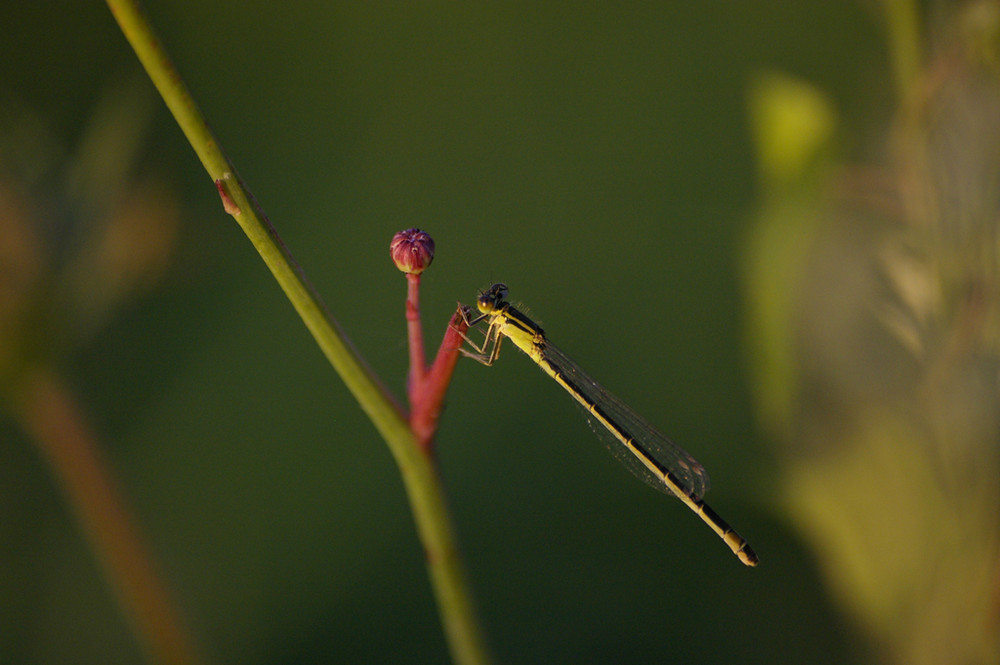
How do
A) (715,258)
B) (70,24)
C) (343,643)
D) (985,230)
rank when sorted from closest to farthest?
1. (985,230)
2. (343,643)
3. (715,258)
4. (70,24)

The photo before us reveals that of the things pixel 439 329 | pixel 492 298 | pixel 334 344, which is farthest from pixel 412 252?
pixel 439 329

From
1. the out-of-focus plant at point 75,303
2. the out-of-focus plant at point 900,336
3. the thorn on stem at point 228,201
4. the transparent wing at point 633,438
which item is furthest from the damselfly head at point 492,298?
the thorn on stem at point 228,201

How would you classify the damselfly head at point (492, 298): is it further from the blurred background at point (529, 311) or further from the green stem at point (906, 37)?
the green stem at point (906, 37)

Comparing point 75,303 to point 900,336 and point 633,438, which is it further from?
point 900,336

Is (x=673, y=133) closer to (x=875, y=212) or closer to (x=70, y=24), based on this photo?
(x=875, y=212)

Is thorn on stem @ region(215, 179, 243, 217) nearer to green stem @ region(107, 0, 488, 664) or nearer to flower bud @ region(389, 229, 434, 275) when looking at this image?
green stem @ region(107, 0, 488, 664)

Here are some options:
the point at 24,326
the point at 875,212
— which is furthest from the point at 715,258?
the point at 24,326
